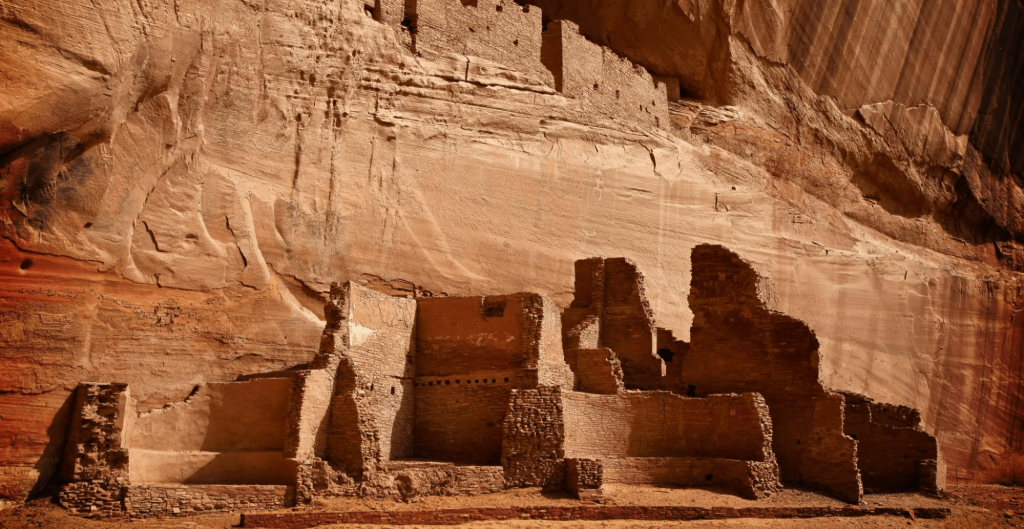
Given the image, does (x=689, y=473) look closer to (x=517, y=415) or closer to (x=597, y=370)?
(x=597, y=370)

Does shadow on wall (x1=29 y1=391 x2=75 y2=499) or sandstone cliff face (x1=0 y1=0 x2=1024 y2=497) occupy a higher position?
sandstone cliff face (x1=0 y1=0 x2=1024 y2=497)

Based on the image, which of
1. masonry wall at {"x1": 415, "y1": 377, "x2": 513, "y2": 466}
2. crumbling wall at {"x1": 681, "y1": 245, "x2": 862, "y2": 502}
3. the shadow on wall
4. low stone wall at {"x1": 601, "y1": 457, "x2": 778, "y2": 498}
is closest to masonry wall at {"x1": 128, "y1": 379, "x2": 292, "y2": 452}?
the shadow on wall

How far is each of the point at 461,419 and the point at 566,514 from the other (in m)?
2.98

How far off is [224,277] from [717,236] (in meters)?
12.4

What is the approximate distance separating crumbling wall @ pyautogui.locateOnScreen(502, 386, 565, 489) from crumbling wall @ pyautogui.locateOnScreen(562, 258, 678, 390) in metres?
3.31

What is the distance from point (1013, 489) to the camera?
2981 centimetres

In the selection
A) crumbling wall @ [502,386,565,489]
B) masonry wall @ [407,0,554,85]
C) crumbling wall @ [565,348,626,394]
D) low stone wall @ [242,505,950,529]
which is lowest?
low stone wall @ [242,505,950,529]

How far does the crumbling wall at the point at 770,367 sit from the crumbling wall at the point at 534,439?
3.99m

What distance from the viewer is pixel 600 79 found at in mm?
29844

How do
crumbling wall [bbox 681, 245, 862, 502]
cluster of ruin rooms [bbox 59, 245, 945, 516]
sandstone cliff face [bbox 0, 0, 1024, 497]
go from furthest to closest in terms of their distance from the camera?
1. crumbling wall [bbox 681, 245, 862, 502]
2. sandstone cliff face [bbox 0, 0, 1024, 497]
3. cluster of ruin rooms [bbox 59, 245, 945, 516]

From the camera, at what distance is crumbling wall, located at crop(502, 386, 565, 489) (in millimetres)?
20138

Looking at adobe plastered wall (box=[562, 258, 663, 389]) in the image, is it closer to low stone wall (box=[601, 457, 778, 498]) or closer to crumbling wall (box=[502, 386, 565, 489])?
low stone wall (box=[601, 457, 778, 498])

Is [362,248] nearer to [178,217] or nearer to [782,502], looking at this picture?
[178,217]

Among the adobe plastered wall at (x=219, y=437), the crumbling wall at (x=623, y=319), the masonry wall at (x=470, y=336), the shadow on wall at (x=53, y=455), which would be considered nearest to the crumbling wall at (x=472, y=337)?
the masonry wall at (x=470, y=336)
